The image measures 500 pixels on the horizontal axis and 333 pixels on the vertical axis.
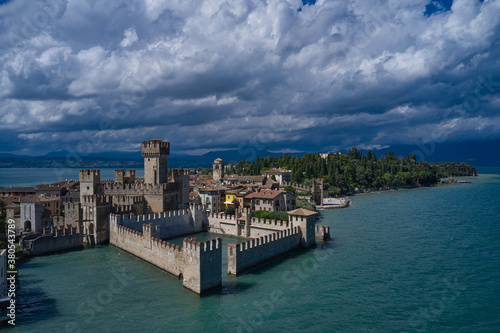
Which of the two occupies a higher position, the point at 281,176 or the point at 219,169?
the point at 219,169

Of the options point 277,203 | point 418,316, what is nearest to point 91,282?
point 418,316

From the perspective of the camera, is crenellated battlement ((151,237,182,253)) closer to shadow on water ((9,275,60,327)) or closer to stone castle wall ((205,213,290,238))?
shadow on water ((9,275,60,327))

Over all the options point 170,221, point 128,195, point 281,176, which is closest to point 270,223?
point 170,221

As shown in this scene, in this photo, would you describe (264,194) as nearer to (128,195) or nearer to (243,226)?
(243,226)

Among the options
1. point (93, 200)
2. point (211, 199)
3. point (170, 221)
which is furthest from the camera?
point (211, 199)

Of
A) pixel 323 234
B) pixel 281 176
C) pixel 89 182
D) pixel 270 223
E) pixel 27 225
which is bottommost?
pixel 323 234

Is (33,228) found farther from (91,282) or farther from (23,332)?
(23,332)

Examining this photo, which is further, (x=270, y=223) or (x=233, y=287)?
(x=270, y=223)

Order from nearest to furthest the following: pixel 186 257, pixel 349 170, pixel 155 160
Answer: pixel 186 257, pixel 155 160, pixel 349 170
